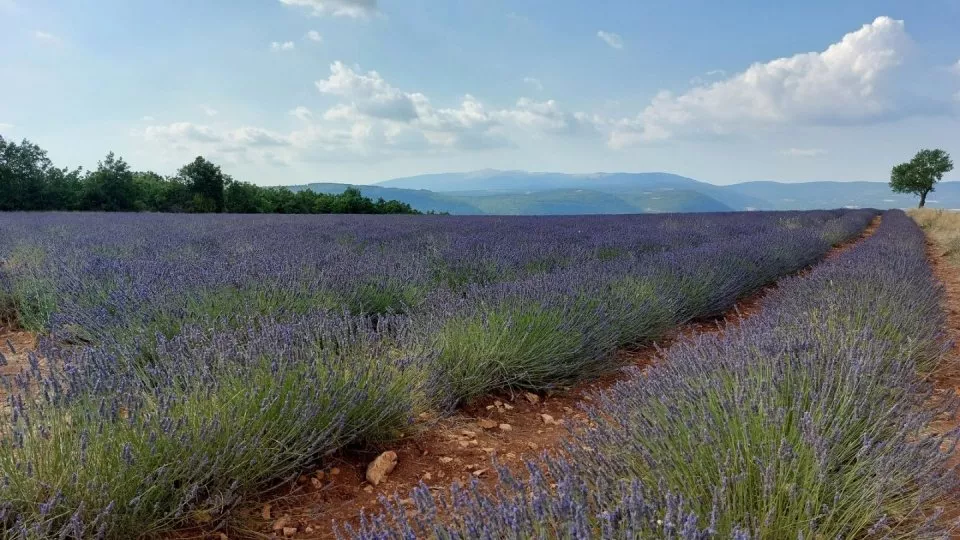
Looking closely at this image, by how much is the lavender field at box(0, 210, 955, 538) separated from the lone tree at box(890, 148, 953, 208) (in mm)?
49412

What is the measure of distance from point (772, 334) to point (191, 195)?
30.4 meters

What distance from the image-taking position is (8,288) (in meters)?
4.13

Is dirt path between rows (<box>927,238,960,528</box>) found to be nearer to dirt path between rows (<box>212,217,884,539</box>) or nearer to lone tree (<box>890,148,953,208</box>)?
dirt path between rows (<box>212,217,884,539</box>)

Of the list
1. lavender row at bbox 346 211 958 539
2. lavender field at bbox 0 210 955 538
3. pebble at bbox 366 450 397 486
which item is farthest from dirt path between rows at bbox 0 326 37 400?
lavender row at bbox 346 211 958 539

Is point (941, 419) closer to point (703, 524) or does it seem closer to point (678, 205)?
point (703, 524)

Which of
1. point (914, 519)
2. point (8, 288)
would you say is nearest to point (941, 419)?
point (914, 519)

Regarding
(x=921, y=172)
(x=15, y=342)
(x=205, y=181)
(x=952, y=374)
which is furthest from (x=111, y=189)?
(x=921, y=172)

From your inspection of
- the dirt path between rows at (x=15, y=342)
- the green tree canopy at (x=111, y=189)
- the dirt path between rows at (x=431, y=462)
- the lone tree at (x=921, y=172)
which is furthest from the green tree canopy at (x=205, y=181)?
the lone tree at (x=921, y=172)

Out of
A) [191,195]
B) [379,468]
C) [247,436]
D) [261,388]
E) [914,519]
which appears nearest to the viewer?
[914,519]

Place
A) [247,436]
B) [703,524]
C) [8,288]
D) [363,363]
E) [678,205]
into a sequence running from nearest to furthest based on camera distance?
[703,524], [247,436], [363,363], [8,288], [678,205]

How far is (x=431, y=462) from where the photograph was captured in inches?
85.6

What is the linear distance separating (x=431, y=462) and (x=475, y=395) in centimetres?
61

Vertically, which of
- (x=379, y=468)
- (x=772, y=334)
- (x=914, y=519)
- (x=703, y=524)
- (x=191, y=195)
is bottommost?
(x=379, y=468)

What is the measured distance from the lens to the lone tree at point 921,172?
1652 inches
